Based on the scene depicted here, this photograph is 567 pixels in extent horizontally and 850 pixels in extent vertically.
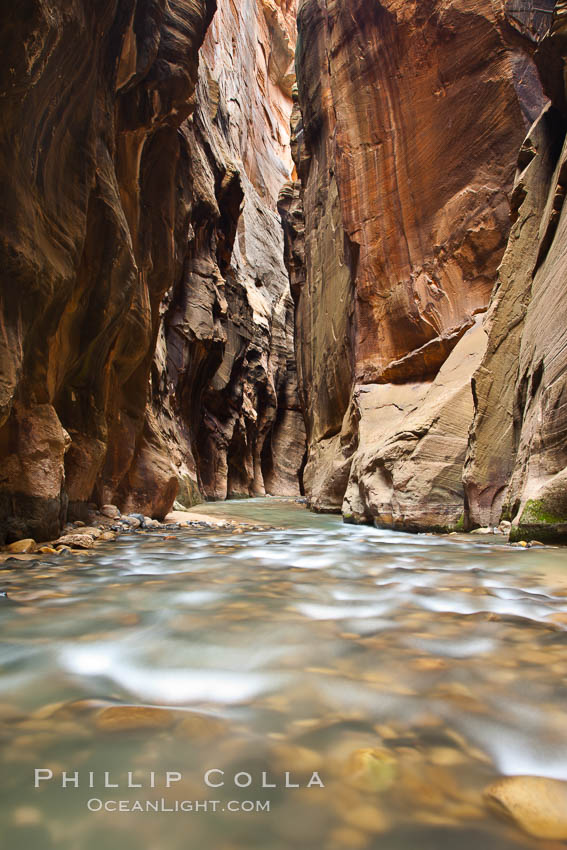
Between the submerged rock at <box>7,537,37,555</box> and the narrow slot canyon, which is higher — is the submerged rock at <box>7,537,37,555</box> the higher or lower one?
the lower one

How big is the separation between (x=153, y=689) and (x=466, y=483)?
221 inches

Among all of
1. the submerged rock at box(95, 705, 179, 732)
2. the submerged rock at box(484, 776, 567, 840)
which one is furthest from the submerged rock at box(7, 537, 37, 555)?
the submerged rock at box(484, 776, 567, 840)

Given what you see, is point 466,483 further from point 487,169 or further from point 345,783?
point 487,169

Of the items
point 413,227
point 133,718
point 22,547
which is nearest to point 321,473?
point 413,227

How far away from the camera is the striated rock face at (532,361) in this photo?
4613mm

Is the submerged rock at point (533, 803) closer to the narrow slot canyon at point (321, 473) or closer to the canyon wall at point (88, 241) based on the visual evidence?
the narrow slot canyon at point (321, 473)

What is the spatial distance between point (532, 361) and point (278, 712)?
5.21 m

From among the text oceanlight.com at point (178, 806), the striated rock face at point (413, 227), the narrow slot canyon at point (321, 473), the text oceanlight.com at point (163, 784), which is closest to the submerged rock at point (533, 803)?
the narrow slot canyon at point (321, 473)

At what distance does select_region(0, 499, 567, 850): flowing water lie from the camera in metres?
0.89

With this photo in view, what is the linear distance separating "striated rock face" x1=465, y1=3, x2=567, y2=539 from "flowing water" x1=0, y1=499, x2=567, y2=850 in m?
2.24

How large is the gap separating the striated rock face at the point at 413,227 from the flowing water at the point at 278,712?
16.6ft

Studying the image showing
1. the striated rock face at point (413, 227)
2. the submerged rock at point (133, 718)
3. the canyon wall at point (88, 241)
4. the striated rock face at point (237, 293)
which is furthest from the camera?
the striated rock face at point (237, 293)

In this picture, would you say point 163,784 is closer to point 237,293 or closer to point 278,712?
point 278,712

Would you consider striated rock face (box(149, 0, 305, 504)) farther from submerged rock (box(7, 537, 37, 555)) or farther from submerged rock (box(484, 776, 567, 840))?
submerged rock (box(484, 776, 567, 840))
